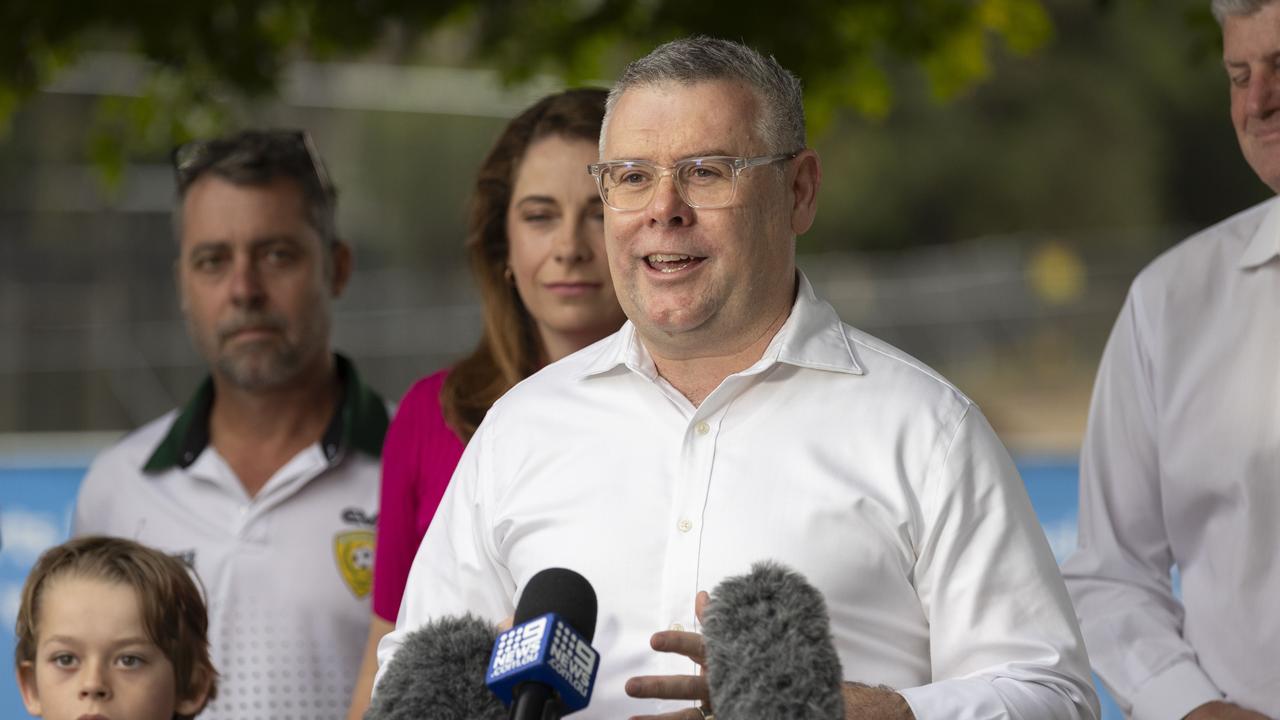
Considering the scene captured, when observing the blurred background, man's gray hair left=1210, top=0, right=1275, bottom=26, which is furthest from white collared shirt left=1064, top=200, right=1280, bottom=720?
the blurred background

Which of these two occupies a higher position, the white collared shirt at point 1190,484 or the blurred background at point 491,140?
the blurred background at point 491,140

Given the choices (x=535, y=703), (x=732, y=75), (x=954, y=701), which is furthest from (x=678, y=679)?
(x=732, y=75)

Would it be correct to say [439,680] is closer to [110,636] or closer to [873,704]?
[873,704]

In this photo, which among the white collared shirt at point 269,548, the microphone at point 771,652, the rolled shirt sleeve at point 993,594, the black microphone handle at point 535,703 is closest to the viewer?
the black microphone handle at point 535,703

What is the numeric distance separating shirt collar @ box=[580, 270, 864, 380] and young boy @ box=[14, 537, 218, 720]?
3.83ft

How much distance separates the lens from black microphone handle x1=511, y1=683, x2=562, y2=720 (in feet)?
6.30

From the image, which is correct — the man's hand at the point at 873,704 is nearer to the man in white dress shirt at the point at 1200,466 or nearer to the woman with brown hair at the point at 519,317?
the man in white dress shirt at the point at 1200,466

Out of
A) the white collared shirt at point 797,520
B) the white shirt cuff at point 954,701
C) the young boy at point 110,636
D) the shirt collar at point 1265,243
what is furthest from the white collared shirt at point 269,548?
the shirt collar at point 1265,243

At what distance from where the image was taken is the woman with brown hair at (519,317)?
12.0 ft

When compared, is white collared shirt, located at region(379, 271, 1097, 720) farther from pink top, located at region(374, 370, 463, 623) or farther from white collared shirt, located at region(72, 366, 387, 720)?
white collared shirt, located at region(72, 366, 387, 720)

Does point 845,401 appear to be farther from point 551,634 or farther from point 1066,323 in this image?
point 1066,323

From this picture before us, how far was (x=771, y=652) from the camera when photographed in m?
2.04

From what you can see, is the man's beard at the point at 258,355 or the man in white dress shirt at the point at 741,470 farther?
the man's beard at the point at 258,355

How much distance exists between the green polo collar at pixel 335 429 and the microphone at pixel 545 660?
7.76 feet
